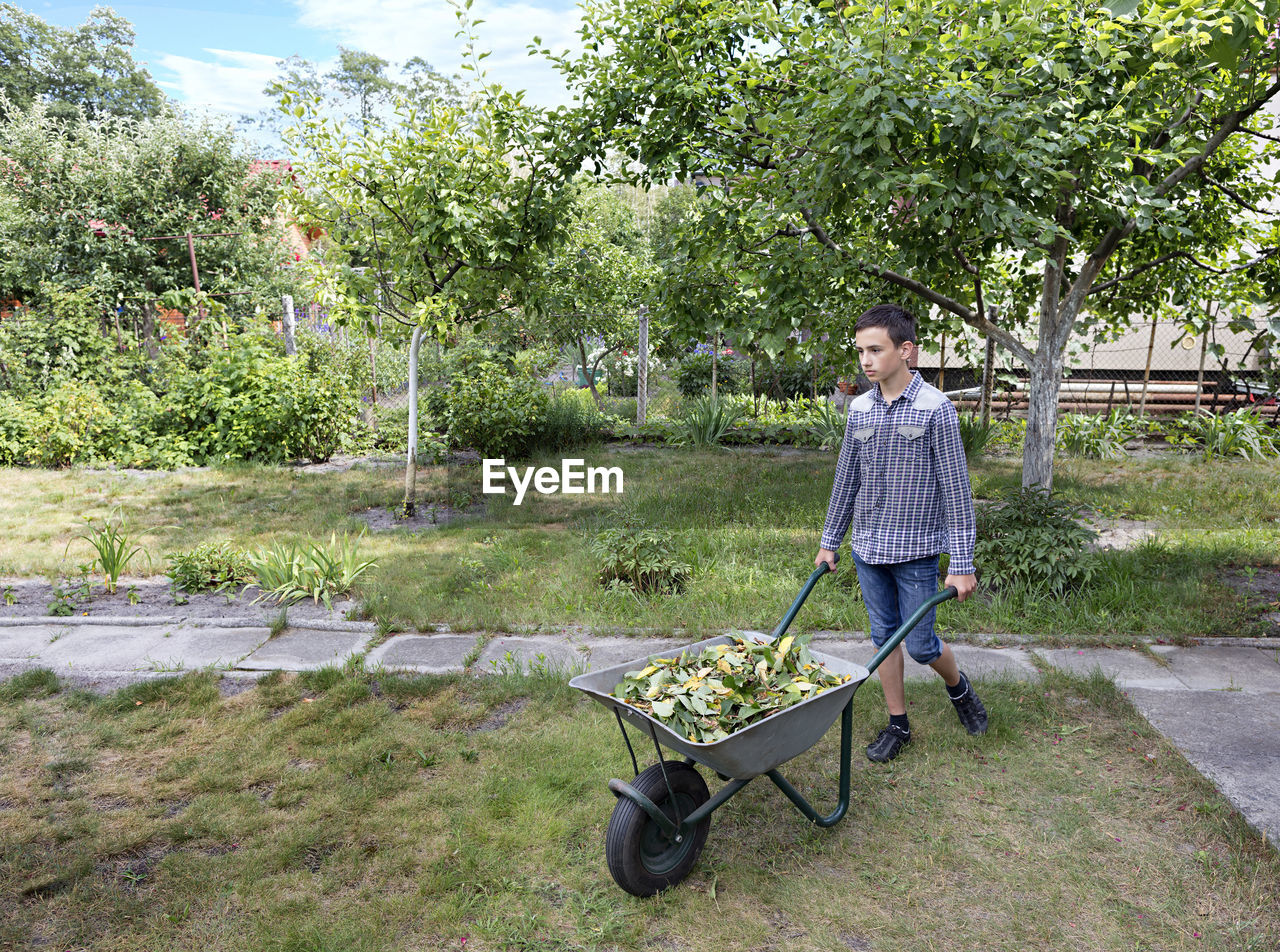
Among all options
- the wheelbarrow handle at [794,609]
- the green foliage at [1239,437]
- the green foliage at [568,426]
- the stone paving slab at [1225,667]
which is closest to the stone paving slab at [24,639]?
the wheelbarrow handle at [794,609]

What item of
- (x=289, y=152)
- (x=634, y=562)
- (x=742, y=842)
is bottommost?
(x=742, y=842)

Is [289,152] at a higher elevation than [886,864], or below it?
higher

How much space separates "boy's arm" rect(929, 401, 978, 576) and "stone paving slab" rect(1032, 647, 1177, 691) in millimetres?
1590

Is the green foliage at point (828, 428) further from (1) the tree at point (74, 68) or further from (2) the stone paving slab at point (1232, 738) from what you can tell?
(1) the tree at point (74, 68)

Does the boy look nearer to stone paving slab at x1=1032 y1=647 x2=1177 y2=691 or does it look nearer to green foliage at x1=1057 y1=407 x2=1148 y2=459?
stone paving slab at x1=1032 y1=647 x2=1177 y2=691

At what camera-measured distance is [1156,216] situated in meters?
4.69

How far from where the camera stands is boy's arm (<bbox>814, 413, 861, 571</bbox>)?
11.0 ft

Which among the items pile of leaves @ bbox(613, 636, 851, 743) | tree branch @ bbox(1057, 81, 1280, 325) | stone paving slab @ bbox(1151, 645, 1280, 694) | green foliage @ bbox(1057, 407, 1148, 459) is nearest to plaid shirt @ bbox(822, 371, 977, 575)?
pile of leaves @ bbox(613, 636, 851, 743)

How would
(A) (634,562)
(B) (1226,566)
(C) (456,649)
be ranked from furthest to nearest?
(B) (1226,566)
(A) (634,562)
(C) (456,649)

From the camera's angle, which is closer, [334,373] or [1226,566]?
[1226,566]

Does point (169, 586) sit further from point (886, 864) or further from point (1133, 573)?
point (1133, 573)

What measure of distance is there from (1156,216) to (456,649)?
464cm

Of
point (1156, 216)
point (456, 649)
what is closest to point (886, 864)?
point (456, 649)

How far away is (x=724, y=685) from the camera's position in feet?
8.65
